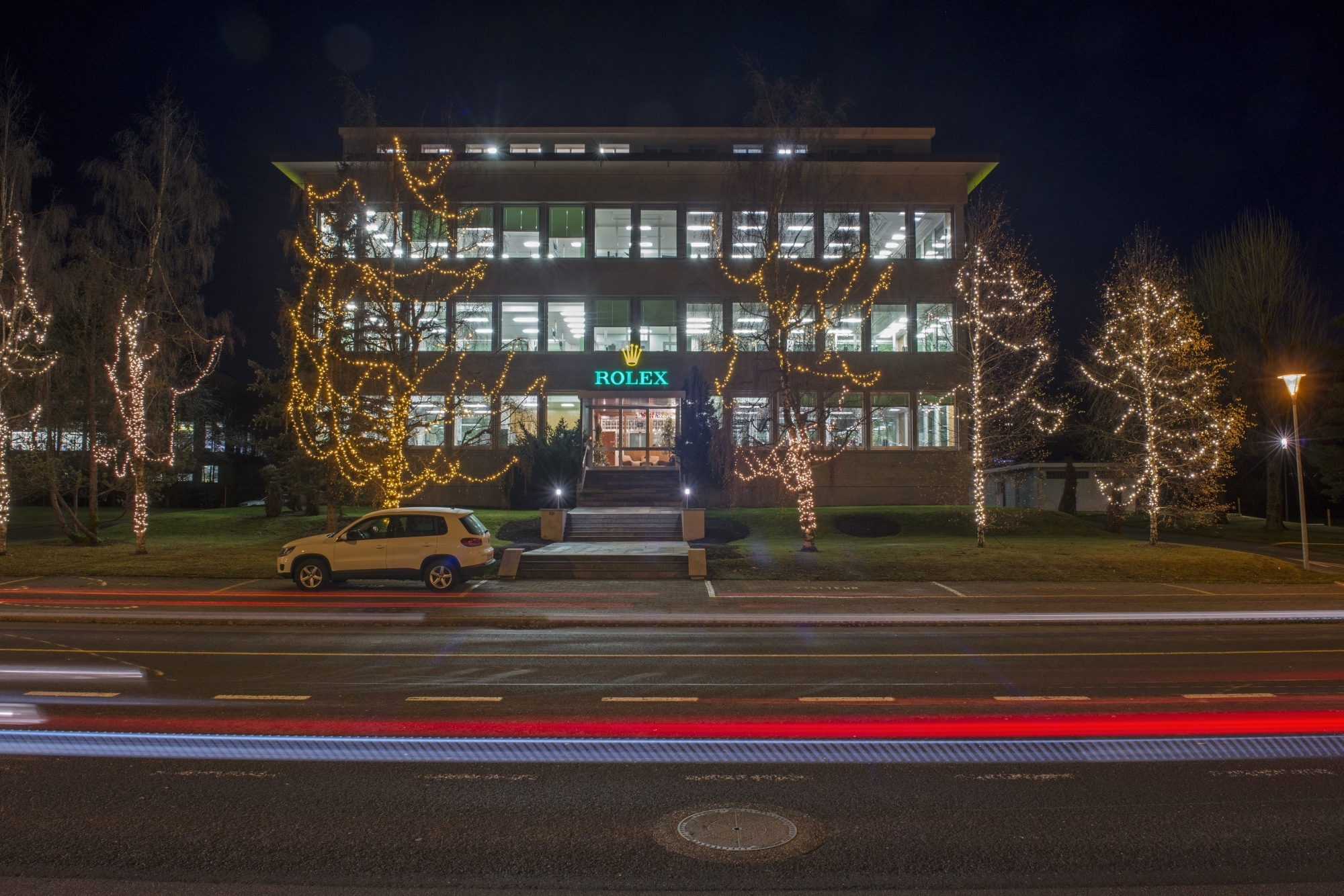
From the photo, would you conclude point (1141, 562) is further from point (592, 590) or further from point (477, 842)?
point (477, 842)

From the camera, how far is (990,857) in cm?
434

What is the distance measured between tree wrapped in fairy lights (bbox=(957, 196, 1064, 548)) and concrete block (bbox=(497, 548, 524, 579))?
13081mm

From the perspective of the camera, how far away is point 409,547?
16312mm

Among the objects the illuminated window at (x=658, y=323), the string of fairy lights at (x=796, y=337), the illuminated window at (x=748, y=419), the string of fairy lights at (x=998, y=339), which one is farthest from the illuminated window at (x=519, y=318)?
the string of fairy lights at (x=998, y=339)

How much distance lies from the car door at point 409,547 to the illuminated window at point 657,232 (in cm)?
2042

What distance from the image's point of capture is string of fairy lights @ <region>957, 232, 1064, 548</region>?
22.9 meters

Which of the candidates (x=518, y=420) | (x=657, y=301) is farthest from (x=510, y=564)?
(x=657, y=301)

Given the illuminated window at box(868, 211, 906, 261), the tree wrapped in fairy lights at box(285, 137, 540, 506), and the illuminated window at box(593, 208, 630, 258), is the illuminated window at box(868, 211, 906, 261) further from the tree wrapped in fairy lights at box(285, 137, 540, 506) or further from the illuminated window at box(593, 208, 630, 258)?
the tree wrapped in fairy lights at box(285, 137, 540, 506)

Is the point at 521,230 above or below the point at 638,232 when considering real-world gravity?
above

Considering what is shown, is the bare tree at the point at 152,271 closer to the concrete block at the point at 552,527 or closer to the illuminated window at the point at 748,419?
the concrete block at the point at 552,527

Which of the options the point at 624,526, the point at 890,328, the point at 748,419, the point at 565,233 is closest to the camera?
the point at 624,526

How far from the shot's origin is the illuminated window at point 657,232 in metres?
33.7

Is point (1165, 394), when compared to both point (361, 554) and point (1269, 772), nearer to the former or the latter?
point (1269, 772)

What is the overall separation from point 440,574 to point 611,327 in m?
18.8
